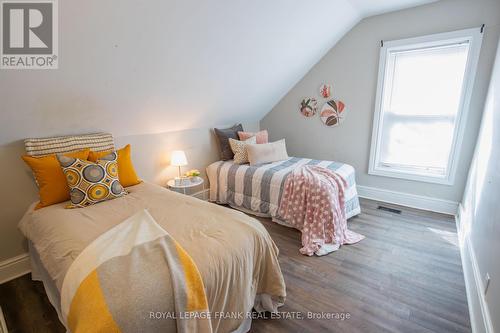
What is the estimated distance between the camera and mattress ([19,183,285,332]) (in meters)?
1.22

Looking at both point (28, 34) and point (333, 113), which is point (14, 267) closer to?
point (28, 34)

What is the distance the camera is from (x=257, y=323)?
5.16ft

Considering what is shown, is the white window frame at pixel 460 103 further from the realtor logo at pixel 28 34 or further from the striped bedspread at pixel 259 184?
the realtor logo at pixel 28 34

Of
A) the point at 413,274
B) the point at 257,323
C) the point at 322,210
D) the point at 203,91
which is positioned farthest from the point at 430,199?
the point at 203,91

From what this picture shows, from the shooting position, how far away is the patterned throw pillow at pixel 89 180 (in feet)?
5.98

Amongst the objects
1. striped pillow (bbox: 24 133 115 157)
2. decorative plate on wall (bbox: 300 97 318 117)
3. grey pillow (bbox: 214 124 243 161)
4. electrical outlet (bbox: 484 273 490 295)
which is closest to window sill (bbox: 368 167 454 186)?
decorative plate on wall (bbox: 300 97 318 117)

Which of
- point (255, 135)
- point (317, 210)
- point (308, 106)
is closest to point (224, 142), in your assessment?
point (255, 135)

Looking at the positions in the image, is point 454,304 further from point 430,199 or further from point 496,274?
point 430,199

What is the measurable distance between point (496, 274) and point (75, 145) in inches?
122

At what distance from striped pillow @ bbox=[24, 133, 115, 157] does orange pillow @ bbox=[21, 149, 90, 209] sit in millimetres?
82

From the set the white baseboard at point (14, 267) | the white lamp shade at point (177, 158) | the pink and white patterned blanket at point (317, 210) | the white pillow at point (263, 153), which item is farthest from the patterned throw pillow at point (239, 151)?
the white baseboard at point (14, 267)

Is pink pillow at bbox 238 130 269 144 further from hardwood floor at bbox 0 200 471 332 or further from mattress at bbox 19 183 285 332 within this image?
mattress at bbox 19 183 285 332

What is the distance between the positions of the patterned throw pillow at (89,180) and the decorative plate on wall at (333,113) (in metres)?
2.98

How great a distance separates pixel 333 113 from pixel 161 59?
2.56 m
